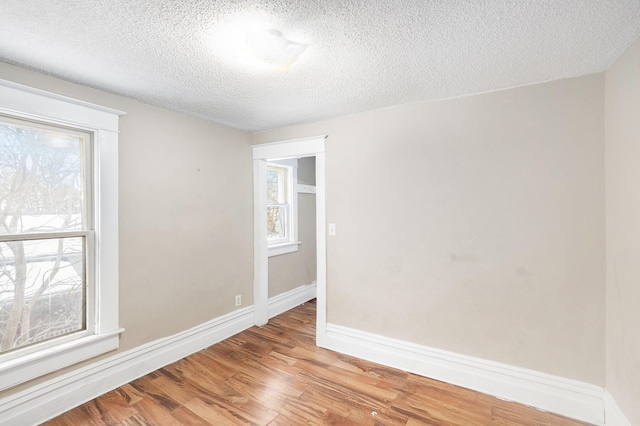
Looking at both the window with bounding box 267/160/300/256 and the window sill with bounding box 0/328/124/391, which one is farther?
the window with bounding box 267/160/300/256

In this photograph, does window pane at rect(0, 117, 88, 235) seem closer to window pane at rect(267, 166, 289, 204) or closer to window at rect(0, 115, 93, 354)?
window at rect(0, 115, 93, 354)

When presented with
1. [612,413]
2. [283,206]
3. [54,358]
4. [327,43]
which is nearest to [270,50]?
[327,43]

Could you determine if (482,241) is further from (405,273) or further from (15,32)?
(15,32)

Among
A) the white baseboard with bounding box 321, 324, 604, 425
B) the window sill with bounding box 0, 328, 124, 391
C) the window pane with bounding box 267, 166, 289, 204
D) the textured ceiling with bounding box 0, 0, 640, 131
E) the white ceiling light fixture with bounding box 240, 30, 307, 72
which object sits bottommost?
the white baseboard with bounding box 321, 324, 604, 425

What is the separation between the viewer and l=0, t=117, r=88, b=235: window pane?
69.6 inches

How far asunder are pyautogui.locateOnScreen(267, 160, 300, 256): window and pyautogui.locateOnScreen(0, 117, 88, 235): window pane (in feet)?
7.18

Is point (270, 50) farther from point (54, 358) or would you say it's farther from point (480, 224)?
point (54, 358)

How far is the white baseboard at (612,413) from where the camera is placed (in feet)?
5.29

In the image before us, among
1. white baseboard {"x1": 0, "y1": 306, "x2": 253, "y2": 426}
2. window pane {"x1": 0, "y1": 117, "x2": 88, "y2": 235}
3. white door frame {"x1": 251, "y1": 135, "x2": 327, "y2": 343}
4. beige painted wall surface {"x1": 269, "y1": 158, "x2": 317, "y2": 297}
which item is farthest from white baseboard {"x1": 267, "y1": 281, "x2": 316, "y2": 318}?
window pane {"x1": 0, "y1": 117, "x2": 88, "y2": 235}

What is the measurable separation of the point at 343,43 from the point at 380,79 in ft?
1.74

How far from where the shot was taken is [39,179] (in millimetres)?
1888

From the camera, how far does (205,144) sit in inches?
113

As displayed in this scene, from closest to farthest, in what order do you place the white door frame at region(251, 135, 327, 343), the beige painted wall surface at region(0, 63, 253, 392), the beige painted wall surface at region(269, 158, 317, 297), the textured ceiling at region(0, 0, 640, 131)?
the textured ceiling at region(0, 0, 640, 131) → the beige painted wall surface at region(0, 63, 253, 392) → the white door frame at region(251, 135, 327, 343) → the beige painted wall surface at region(269, 158, 317, 297)

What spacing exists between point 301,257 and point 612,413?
3.30m
